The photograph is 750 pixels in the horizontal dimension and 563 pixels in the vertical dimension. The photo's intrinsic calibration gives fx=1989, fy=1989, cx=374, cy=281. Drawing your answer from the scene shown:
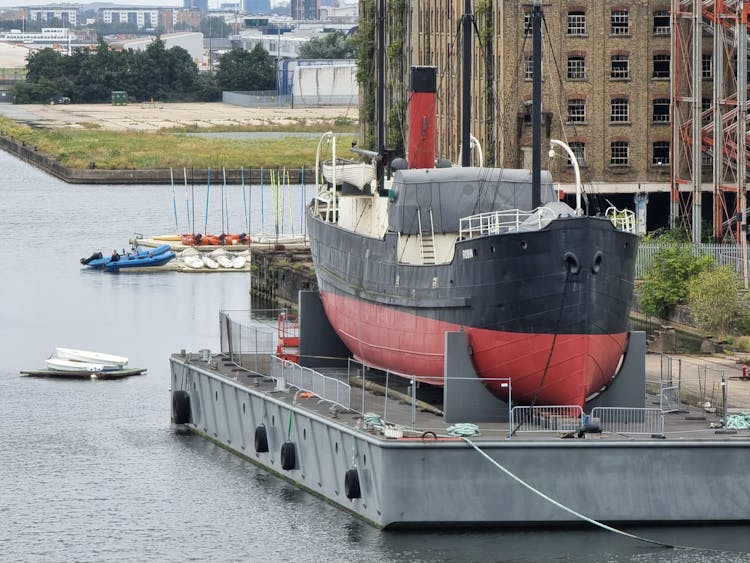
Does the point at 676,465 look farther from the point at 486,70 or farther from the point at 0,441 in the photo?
the point at 486,70

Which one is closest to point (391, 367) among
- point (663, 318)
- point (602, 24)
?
point (663, 318)

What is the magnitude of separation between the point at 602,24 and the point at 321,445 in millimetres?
56294

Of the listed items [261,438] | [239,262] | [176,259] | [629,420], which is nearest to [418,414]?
[629,420]

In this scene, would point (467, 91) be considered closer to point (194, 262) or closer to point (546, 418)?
point (546, 418)

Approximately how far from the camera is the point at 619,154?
334ft

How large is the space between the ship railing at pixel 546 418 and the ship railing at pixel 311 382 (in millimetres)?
4552

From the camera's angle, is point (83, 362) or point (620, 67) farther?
point (620, 67)

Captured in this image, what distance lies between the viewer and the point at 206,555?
46719mm

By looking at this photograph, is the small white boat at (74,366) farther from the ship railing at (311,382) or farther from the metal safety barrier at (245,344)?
the ship railing at (311,382)

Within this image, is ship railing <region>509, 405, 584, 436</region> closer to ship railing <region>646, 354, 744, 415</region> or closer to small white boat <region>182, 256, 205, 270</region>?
ship railing <region>646, 354, 744, 415</region>

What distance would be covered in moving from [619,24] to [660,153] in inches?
273

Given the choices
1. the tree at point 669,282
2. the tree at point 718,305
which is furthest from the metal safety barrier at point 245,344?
the tree at point 669,282

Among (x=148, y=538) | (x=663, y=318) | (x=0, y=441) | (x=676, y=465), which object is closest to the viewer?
(x=676, y=465)

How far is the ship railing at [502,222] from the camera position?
157 ft
